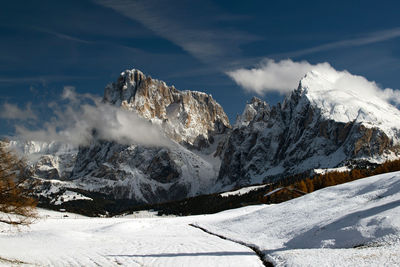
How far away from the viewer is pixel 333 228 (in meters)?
34.5

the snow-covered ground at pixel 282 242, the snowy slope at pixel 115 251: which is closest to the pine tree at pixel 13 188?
the snow-covered ground at pixel 282 242

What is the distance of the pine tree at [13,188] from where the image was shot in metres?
26.8

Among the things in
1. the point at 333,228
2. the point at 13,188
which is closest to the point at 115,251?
the point at 13,188

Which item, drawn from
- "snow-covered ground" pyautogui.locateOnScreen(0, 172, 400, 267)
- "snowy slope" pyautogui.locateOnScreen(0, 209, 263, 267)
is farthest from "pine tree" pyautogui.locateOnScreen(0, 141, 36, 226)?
"snowy slope" pyautogui.locateOnScreen(0, 209, 263, 267)

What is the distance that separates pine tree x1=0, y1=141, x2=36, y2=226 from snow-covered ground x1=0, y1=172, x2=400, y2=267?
11.0 ft

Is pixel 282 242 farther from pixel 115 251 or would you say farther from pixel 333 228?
pixel 115 251

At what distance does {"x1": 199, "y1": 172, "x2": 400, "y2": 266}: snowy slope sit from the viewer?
25.7m

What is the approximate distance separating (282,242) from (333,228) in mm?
5088

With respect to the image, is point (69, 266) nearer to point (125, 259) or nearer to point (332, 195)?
point (125, 259)

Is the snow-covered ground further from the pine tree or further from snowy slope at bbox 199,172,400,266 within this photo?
the pine tree

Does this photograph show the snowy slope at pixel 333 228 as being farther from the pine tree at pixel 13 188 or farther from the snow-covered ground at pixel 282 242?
the pine tree at pixel 13 188

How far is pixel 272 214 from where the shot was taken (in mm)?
53781

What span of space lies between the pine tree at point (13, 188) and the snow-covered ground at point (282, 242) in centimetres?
336

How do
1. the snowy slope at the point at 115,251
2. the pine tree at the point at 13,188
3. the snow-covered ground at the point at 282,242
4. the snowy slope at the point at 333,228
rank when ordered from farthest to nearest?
the snowy slope at the point at 115,251 → the snow-covered ground at the point at 282,242 → the pine tree at the point at 13,188 → the snowy slope at the point at 333,228
